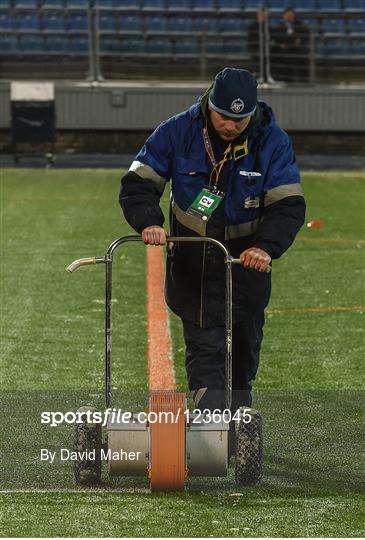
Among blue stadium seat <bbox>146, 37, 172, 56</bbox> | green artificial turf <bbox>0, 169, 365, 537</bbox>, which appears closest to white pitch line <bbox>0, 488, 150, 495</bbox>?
green artificial turf <bbox>0, 169, 365, 537</bbox>

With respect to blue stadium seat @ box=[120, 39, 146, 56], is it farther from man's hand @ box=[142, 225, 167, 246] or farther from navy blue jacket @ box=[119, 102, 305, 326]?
man's hand @ box=[142, 225, 167, 246]

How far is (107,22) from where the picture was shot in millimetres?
29703

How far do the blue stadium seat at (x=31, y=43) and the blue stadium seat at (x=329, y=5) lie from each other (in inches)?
233

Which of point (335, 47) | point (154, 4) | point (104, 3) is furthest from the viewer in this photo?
point (154, 4)

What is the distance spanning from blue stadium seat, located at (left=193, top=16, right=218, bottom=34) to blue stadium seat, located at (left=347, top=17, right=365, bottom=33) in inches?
105

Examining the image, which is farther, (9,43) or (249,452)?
(9,43)

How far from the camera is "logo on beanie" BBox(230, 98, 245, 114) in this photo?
6195mm

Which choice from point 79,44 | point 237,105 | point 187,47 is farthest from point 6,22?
point 237,105

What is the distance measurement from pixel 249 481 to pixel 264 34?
22.9m

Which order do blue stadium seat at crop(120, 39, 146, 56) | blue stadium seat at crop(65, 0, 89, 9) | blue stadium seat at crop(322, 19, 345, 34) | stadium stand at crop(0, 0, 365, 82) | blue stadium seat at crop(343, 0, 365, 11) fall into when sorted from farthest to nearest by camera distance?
blue stadium seat at crop(343, 0, 365, 11) → blue stadium seat at crop(65, 0, 89, 9) → blue stadium seat at crop(322, 19, 345, 34) → blue stadium seat at crop(120, 39, 146, 56) → stadium stand at crop(0, 0, 365, 82)

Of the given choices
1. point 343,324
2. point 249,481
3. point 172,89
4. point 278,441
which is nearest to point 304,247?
point 343,324

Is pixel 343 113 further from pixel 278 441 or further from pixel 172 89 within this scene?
pixel 278 441

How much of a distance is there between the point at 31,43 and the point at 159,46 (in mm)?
2529

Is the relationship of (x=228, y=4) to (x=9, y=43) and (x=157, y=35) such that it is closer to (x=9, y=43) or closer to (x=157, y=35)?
(x=157, y=35)
